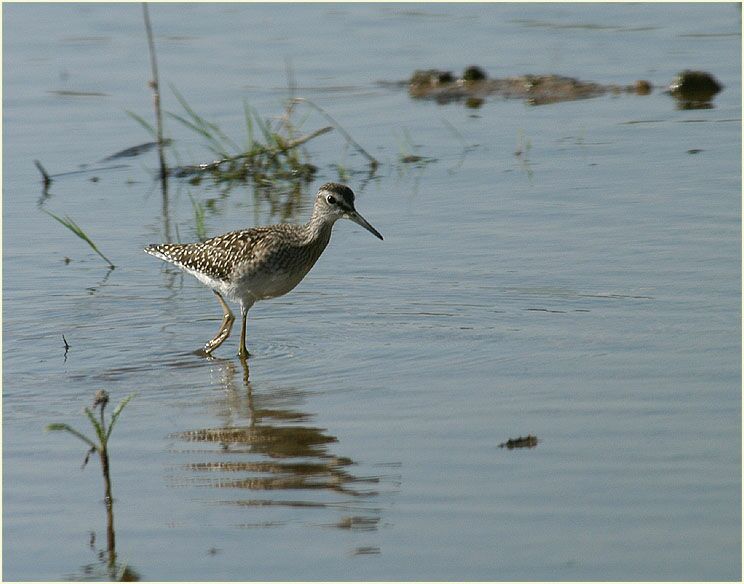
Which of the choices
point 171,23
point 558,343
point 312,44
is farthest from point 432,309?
point 171,23

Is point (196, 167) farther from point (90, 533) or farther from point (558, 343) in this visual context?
point (90, 533)

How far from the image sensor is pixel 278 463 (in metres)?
6.44

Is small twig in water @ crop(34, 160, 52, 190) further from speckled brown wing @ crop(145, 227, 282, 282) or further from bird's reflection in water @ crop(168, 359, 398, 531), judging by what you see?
bird's reflection in water @ crop(168, 359, 398, 531)

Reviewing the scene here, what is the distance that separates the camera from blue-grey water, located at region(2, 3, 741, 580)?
5.45 meters

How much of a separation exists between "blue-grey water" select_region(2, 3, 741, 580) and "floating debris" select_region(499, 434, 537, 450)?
10 centimetres

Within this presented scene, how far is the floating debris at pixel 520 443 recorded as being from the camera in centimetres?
632

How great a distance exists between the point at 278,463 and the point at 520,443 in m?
1.19

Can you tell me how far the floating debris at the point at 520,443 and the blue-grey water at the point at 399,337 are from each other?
10 cm

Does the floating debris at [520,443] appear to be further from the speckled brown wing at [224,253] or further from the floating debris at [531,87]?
the floating debris at [531,87]

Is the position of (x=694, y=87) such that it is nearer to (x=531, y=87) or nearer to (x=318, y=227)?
(x=531, y=87)

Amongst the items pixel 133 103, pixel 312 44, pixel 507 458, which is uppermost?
pixel 312 44

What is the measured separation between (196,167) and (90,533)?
25.8 ft

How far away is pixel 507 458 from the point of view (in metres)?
6.16

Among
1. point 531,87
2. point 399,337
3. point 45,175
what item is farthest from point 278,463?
point 531,87
